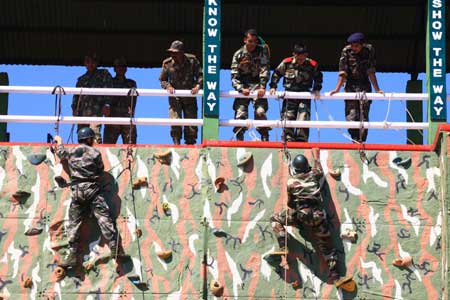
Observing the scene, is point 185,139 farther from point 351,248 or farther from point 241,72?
point 351,248

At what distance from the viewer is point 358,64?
2283 centimetres

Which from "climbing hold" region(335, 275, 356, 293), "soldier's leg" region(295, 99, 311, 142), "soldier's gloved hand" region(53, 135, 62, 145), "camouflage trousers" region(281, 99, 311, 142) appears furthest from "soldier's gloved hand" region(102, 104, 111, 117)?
"climbing hold" region(335, 275, 356, 293)

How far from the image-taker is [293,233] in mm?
21141

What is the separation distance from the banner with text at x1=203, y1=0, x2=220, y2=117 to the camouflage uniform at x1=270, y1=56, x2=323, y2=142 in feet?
3.55

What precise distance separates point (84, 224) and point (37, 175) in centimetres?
115

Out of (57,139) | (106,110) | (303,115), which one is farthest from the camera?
(106,110)

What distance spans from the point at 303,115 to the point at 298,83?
610mm

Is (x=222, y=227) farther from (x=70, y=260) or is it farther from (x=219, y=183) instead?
(x=70, y=260)

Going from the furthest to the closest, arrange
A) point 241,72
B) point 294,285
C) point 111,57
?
point 111,57
point 241,72
point 294,285

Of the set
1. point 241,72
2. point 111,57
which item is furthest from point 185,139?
point 111,57

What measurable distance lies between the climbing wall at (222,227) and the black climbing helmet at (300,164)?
518 mm

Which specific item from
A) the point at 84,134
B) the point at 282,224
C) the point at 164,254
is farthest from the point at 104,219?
the point at 282,224

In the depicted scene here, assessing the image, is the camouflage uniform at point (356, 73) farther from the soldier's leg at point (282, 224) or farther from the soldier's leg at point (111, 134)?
the soldier's leg at point (111, 134)

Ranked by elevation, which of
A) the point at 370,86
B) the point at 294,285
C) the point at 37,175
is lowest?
the point at 294,285
